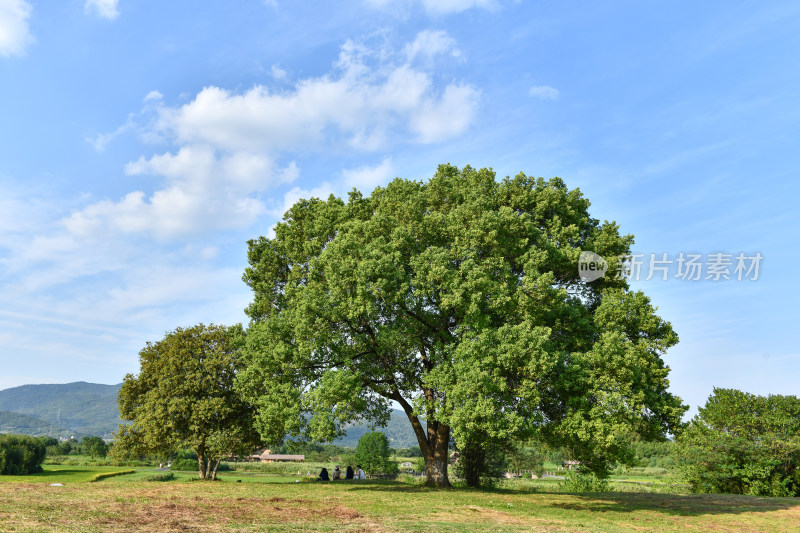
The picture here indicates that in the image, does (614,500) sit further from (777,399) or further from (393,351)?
(777,399)

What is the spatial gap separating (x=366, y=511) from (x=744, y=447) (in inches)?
1275

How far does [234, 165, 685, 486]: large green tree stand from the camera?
77.6 feet

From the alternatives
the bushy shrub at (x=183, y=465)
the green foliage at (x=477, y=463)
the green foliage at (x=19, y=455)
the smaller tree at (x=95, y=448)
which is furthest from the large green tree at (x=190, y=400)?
the smaller tree at (x=95, y=448)

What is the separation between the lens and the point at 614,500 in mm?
28688

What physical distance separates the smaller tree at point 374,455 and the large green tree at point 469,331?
121ft

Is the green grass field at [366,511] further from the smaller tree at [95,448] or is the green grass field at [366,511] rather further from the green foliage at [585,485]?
the smaller tree at [95,448]

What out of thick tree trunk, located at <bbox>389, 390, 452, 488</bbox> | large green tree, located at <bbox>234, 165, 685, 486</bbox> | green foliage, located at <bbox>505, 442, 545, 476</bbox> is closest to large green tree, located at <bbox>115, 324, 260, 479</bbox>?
large green tree, located at <bbox>234, 165, 685, 486</bbox>

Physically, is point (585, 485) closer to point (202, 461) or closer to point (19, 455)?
point (202, 461)

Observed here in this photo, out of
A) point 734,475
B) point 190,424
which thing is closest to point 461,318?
point 190,424

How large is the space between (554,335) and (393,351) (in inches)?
368

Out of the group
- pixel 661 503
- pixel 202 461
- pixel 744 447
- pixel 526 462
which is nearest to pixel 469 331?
pixel 661 503

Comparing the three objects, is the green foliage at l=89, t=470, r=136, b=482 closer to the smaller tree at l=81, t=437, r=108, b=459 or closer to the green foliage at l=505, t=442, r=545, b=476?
Result: the smaller tree at l=81, t=437, r=108, b=459

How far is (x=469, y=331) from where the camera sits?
2525 centimetres

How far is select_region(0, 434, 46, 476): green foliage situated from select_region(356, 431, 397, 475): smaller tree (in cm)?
3562
